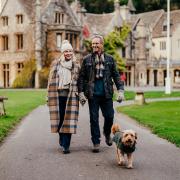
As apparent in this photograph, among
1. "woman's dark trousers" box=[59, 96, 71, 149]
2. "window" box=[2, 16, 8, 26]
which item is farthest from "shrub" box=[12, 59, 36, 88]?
"woman's dark trousers" box=[59, 96, 71, 149]

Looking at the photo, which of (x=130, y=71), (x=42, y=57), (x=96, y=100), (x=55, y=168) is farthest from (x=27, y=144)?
(x=130, y=71)

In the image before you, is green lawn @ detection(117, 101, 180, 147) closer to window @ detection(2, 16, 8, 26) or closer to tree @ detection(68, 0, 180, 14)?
window @ detection(2, 16, 8, 26)

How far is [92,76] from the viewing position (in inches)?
412

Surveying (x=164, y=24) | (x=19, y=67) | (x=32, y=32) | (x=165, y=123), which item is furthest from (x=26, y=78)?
(x=165, y=123)

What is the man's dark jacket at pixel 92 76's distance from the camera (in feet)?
34.4

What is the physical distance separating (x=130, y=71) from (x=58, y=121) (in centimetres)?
5836

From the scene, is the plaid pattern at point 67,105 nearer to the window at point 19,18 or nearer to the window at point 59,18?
the window at point 59,18

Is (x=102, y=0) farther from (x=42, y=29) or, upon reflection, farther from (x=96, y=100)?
(x=96, y=100)

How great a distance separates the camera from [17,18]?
57.5 meters

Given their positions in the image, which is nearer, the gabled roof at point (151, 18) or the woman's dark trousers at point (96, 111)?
the woman's dark trousers at point (96, 111)

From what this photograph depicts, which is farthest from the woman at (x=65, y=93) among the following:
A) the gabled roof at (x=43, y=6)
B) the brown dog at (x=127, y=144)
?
the gabled roof at (x=43, y=6)

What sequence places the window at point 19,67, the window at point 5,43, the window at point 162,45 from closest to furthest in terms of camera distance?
the window at point 19,67 < the window at point 5,43 < the window at point 162,45

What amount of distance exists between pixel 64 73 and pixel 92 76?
0.64 metres

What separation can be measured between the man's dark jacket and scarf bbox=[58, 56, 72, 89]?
245 mm
